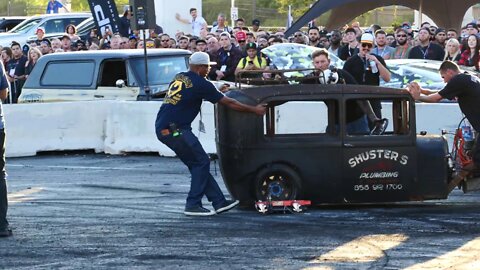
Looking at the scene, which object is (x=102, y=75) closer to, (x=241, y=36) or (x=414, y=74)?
(x=241, y=36)

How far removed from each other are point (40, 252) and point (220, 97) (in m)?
2.56

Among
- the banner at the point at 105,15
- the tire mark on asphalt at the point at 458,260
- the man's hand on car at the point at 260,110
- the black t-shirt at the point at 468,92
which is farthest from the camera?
the banner at the point at 105,15

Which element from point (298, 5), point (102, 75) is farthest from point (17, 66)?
point (298, 5)

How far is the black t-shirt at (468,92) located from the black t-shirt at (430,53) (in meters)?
8.15

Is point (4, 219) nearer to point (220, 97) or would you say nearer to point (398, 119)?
point (220, 97)

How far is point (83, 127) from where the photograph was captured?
1766 centimetres

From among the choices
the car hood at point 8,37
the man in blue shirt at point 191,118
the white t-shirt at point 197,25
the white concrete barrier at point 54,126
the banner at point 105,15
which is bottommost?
the white concrete barrier at point 54,126

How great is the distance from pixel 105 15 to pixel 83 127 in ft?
28.9

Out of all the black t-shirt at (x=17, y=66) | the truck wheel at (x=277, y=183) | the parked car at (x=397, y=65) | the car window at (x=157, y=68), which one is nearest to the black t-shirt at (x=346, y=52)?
the parked car at (x=397, y=65)

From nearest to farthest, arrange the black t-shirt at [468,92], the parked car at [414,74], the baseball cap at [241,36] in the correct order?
1. the black t-shirt at [468,92]
2. the parked car at [414,74]
3. the baseball cap at [241,36]

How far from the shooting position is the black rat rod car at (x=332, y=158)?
1079 cm

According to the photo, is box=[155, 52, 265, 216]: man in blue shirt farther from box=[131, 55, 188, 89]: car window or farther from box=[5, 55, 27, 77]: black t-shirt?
box=[5, 55, 27, 77]: black t-shirt

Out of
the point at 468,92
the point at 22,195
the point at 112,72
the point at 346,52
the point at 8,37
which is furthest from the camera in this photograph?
the point at 8,37

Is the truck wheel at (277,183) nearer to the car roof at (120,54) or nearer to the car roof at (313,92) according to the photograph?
the car roof at (313,92)
